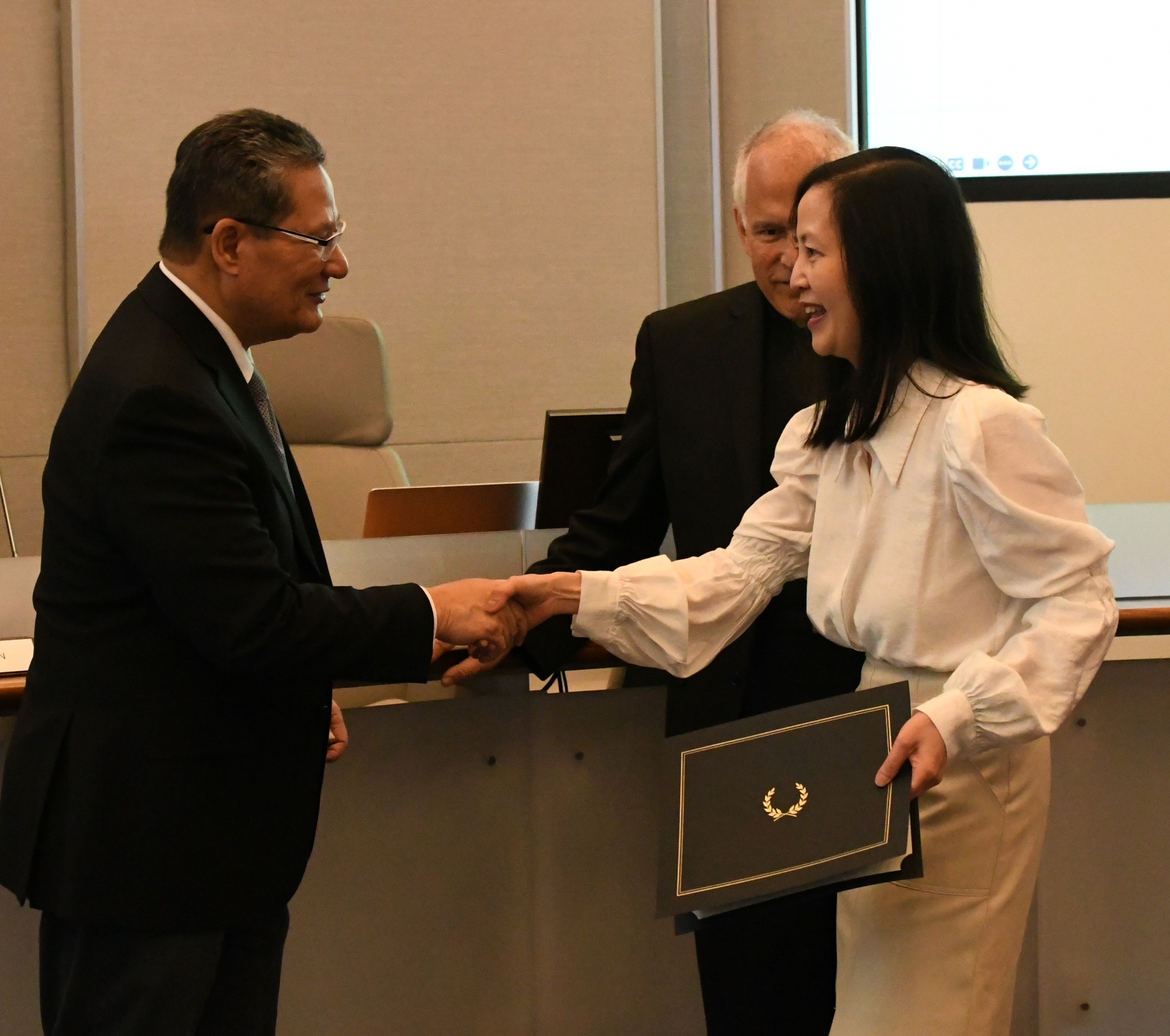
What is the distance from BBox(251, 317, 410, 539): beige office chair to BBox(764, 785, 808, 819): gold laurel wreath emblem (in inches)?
85.8

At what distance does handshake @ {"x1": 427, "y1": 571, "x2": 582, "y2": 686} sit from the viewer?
1677mm

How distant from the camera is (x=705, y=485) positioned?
78.4 inches

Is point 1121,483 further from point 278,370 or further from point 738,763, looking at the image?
point 738,763

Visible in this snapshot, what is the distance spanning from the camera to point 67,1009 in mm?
1412

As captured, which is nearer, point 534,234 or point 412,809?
point 412,809

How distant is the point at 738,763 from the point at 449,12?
3.84 m

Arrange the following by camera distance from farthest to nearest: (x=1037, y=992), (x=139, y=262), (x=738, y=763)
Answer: (x=139, y=262) → (x=1037, y=992) → (x=738, y=763)

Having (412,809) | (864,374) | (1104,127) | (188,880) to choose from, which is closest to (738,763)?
(864,374)

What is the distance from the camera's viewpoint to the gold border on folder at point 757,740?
48.9 inches

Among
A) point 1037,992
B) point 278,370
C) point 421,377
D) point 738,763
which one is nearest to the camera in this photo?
point 738,763

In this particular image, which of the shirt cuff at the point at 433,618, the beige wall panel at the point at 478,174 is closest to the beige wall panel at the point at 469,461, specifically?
the beige wall panel at the point at 478,174

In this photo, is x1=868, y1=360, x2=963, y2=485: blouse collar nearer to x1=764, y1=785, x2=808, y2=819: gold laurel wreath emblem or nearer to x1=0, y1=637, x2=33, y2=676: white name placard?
x1=764, y1=785, x2=808, y2=819: gold laurel wreath emblem

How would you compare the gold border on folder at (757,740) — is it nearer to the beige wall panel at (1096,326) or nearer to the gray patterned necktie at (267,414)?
the gray patterned necktie at (267,414)

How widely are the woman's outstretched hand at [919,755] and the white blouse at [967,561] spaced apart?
0.01 meters
